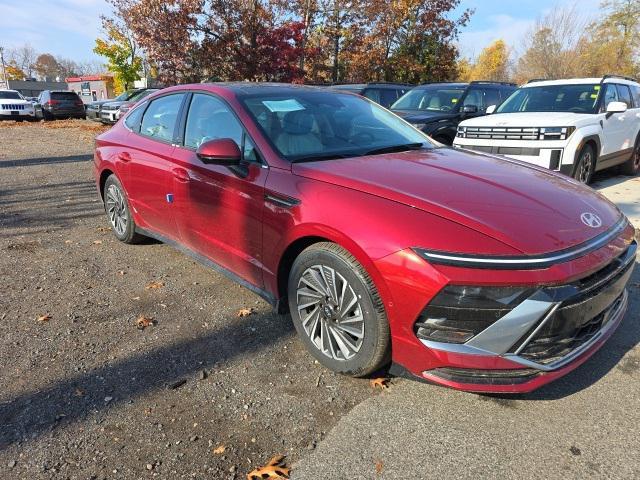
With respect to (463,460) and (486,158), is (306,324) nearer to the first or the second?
(463,460)

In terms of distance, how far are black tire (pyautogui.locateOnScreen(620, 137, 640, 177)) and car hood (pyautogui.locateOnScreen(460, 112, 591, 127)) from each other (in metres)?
2.51

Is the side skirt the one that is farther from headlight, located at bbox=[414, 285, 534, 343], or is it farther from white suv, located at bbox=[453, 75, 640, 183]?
white suv, located at bbox=[453, 75, 640, 183]

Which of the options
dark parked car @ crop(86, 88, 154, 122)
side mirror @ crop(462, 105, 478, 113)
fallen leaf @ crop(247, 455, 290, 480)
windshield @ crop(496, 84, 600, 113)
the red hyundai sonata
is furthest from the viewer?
dark parked car @ crop(86, 88, 154, 122)

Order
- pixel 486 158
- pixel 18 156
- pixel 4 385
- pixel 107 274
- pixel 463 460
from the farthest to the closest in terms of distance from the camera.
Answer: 1. pixel 18 156
2. pixel 107 274
3. pixel 486 158
4. pixel 4 385
5. pixel 463 460

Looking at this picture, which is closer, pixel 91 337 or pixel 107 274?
pixel 91 337

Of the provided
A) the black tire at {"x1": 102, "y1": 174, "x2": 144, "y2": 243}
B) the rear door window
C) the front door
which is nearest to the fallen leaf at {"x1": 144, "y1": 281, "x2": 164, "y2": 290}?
the front door

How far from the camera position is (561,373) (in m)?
2.38

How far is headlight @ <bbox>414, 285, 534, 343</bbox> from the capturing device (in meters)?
2.18

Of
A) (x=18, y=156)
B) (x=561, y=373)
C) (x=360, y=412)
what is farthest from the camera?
(x=18, y=156)

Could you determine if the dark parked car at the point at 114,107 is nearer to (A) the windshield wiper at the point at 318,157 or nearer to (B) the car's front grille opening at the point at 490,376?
(A) the windshield wiper at the point at 318,157

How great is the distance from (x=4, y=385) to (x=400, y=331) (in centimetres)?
227

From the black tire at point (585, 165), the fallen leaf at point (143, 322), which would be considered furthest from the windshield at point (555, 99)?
the fallen leaf at point (143, 322)

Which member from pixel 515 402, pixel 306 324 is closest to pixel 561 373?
pixel 515 402

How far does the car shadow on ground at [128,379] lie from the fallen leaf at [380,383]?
0.77 meters
